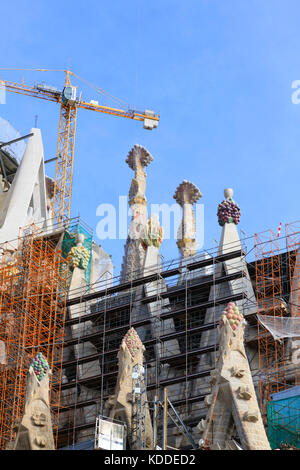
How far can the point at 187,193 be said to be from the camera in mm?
60938

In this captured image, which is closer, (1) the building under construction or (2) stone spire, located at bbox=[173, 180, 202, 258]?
(1) the building under construction

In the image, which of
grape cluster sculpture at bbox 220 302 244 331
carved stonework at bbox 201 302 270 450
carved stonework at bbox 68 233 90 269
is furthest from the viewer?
carved stonework at bbox 68 233 90 269

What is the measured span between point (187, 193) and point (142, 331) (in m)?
14.9

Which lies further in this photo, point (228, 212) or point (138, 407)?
point (228, 212)

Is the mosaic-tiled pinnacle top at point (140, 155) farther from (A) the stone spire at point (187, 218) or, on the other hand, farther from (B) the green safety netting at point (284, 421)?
(B) the green safety netting at point (284, 421)

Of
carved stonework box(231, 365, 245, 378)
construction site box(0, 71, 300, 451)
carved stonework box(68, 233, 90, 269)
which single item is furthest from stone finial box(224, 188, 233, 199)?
carved stonework box(231, 365, 245, 378)

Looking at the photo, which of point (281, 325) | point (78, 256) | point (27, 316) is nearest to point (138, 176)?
point (78, 256)

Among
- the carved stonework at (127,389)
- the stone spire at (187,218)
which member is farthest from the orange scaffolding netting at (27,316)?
the stone spire at (187,218)

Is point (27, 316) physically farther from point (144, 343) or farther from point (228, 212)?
point (228, 212)

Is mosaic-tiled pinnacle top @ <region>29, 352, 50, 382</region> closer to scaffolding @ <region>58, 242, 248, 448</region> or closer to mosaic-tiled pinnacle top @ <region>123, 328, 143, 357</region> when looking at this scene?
mosaic-tiled pinnacle top @ <region>123, 328, 143, 357</region>

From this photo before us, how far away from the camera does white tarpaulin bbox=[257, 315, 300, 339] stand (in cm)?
3962

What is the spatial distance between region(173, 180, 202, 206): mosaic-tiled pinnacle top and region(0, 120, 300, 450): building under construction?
828 cm

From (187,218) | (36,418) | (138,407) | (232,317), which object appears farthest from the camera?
(187,218)

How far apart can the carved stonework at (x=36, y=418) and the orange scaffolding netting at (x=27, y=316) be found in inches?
216
